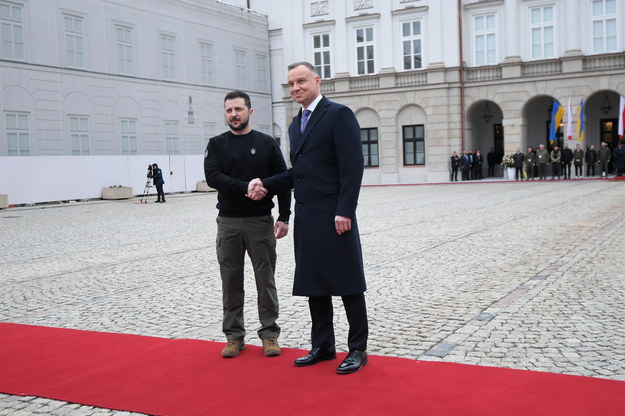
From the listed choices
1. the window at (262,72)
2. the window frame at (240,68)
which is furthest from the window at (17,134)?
the window at (262,72)

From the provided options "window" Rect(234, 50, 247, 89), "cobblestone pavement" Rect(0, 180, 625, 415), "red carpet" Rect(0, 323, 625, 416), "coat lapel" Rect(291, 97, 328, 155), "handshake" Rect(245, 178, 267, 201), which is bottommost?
"cobblestone pavement" Rect(0, 180, 625, 415)

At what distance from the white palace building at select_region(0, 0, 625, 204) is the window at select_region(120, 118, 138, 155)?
7cm

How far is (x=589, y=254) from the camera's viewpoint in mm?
10273

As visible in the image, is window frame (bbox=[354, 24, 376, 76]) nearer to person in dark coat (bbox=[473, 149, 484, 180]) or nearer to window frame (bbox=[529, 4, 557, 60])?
person in dark coat (bbox=[473, 149, 484, 180])

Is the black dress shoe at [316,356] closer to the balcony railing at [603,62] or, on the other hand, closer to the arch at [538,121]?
the balcony railing at [603,62]

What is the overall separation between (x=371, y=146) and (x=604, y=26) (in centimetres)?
1318

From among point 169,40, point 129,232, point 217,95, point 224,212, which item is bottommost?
point 129,232

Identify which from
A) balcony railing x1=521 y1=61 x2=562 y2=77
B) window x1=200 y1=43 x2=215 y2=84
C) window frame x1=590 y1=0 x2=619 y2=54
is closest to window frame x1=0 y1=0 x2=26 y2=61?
window x1=200 y1=43 x2=215 y2=84

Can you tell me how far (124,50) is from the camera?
33875 millimetres

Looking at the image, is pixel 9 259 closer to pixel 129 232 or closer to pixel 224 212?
pixel 129 232

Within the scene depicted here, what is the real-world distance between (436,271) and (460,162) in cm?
2919

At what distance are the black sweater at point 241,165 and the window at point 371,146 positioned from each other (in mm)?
35291

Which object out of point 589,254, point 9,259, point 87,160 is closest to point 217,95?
point 87,160

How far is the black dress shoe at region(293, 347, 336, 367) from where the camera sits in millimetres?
5141
